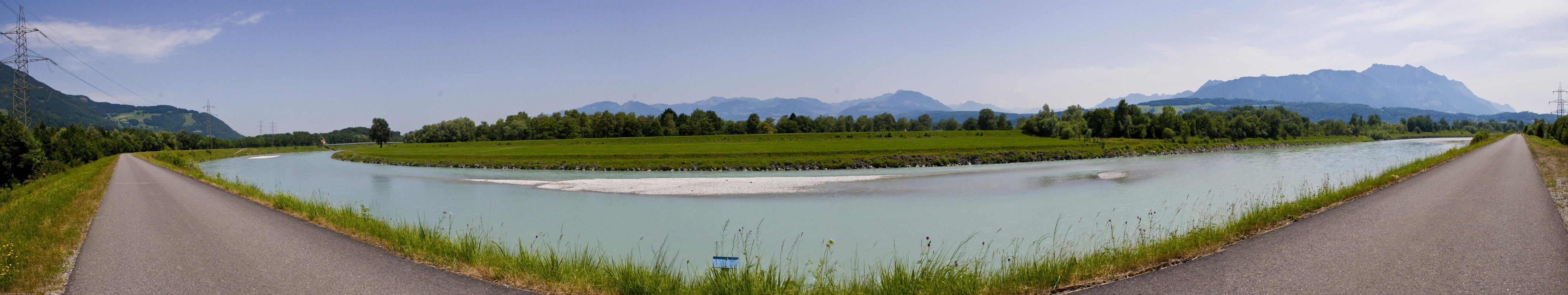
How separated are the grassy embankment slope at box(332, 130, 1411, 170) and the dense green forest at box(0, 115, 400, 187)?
20.6m

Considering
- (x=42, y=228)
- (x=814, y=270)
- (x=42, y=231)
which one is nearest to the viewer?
(x=814, y=270)

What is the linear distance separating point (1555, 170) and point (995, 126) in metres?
117

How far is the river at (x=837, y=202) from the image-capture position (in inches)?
535

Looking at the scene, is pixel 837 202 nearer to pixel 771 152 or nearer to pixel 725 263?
pixel 725 263

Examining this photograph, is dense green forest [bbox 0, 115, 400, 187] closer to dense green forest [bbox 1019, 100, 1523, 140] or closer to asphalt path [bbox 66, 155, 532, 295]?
asphalt path [bbox 66, 155, 532, 295]

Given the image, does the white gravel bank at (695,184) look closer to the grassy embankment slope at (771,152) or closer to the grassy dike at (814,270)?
the grassy embankment slope at (771,152)

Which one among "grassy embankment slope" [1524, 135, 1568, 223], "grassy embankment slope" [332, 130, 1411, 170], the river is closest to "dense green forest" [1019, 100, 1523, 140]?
"grassy embankment slope" [332, 130, 1411, 170]

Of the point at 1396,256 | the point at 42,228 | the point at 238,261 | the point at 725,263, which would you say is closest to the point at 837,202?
the point at 725,263

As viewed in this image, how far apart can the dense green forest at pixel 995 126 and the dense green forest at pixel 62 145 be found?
23021 mm

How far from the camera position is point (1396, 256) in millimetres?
6711

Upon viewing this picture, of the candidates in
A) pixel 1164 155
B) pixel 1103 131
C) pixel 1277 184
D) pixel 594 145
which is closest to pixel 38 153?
pixel 594 145

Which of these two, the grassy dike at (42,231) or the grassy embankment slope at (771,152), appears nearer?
the grassy dike at (42,231)

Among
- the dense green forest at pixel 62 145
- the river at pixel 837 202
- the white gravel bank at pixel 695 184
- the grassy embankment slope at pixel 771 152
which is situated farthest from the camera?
the grassy embankment slope at pixel 771 152

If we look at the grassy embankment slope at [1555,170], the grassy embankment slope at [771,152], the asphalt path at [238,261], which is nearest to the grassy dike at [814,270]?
the asphalt path at [238,261]
